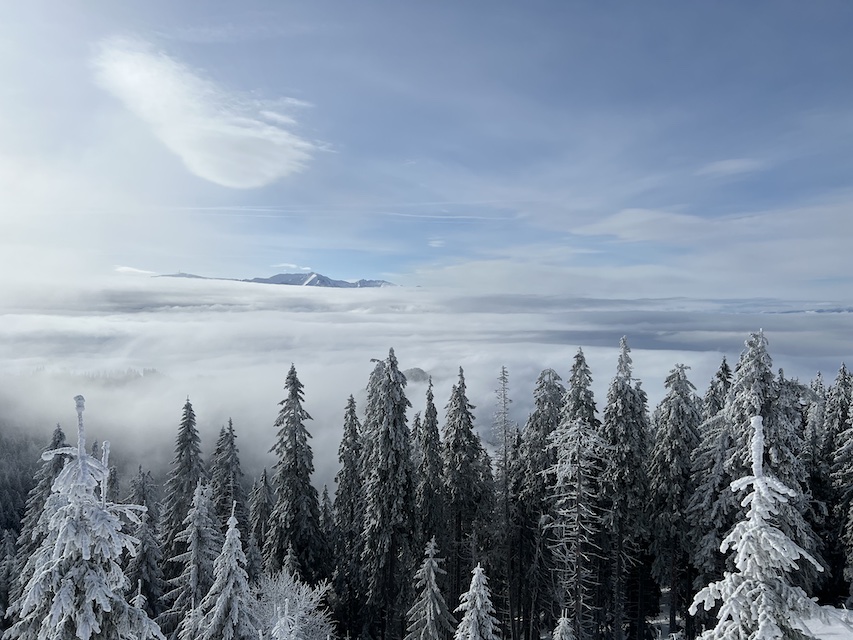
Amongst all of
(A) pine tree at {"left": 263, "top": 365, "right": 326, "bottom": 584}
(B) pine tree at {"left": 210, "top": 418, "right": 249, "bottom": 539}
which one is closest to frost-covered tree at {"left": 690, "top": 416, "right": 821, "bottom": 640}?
(A) pine tree at {"left": 263, "top": 365, "right": 326, "bottom": 584}

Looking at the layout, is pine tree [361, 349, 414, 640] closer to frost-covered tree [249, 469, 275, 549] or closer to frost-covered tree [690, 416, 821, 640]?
frost-covered tree [249, 469, 275, 549]

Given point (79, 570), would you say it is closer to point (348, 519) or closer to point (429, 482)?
point (429, 482)

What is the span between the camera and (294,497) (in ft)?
129

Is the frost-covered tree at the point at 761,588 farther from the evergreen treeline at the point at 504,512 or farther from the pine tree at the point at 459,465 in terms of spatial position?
the pine tree at the point at 459,465

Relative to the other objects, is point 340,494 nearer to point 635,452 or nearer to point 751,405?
point 635,452

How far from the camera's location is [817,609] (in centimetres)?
916

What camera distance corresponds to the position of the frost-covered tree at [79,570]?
10703 millimetres

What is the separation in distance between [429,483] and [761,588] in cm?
2861

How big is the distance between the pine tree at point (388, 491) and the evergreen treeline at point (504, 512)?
0.13 meters

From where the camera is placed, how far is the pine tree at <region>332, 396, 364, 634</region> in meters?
42.8

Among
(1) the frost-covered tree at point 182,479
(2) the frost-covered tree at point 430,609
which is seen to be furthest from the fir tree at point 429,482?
(1) the frost-covered tree at point 182,479

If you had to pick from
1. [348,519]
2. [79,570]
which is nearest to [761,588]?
[79,570]

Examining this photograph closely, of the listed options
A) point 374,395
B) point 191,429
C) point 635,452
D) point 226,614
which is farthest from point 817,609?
point 191,429

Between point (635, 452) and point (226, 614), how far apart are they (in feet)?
80.7
